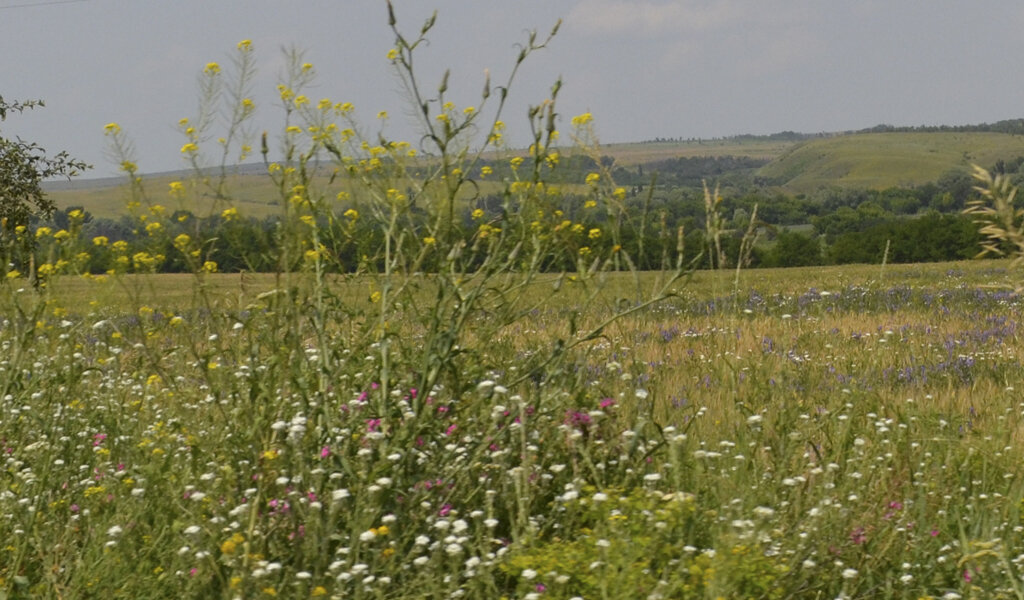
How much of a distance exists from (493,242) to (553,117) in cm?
56

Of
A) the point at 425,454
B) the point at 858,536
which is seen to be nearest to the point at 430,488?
the point at 425,454

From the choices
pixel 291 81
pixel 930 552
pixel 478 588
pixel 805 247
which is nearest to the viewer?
pixel 478 588

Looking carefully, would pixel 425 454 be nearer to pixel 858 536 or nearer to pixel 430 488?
pixel 430 488

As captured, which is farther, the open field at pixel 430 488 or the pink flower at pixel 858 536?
the pink flower at pixel 858 536

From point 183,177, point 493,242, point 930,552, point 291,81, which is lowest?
point 930,552

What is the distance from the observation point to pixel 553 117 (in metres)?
3.53

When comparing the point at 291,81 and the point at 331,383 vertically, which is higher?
the point at 291,81

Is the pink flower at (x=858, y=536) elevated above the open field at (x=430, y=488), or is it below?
below

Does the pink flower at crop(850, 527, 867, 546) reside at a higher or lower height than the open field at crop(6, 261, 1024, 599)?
lower

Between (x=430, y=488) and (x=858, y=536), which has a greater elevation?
(x=430, y=488)

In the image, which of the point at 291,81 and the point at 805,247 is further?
the point at 805,247

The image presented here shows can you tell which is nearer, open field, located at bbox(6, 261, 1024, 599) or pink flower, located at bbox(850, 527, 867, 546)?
open field, located at bbox(6, 261, 1024, 599)

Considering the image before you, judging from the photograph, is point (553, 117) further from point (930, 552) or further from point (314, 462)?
point (930, 552)

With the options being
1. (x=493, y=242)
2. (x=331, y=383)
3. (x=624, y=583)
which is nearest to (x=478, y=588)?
(x=624, y=583)
